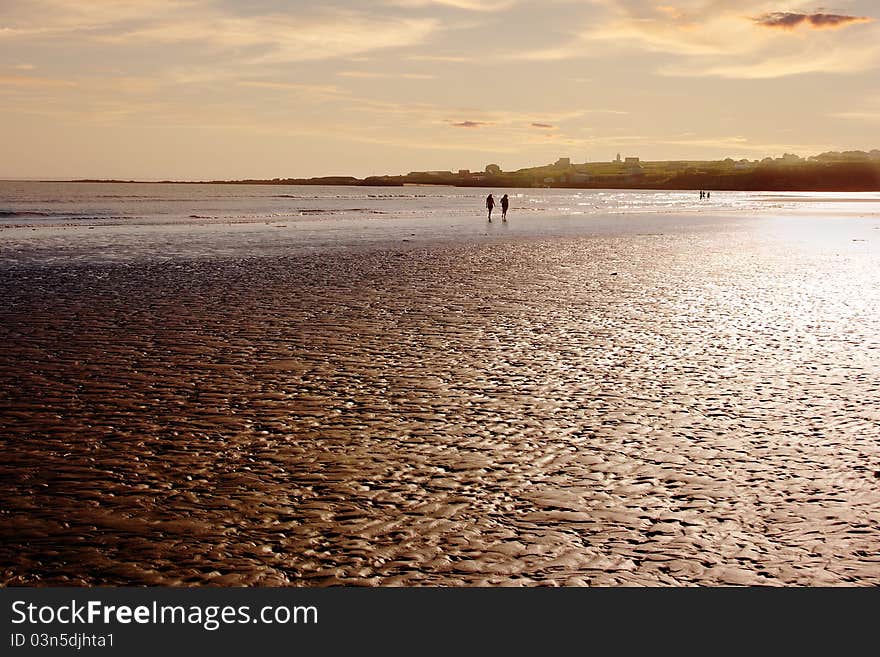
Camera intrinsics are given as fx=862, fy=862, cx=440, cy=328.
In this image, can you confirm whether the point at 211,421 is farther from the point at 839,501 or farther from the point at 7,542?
the point at 839,501

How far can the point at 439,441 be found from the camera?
30.6ft

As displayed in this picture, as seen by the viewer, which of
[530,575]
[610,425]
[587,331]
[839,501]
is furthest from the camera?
[587,331]

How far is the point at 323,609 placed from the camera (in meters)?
5.73

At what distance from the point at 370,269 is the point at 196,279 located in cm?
560

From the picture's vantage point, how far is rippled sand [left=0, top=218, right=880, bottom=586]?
647cm

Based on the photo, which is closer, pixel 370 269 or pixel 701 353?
pixel 701 353

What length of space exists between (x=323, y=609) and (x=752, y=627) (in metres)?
2.80

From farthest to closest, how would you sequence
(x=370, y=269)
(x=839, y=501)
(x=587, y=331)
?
(x=370, y=269)
(x=587, y=331)
(x=839, y=501)

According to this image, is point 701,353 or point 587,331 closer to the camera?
point 701,353

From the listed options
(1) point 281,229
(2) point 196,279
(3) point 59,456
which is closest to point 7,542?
(3) point 59,456

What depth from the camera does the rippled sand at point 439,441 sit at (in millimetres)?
6469

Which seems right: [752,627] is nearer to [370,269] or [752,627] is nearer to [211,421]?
[211,421]

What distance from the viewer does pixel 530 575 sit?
6.15 m

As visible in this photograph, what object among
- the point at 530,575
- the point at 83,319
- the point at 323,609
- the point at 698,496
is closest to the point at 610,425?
the point at 698,496
